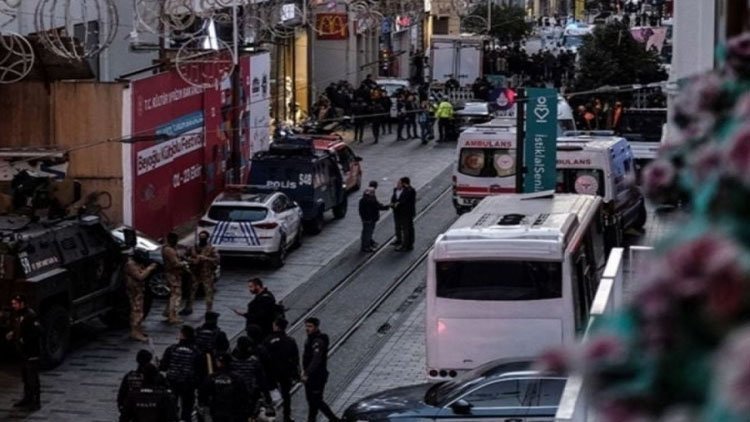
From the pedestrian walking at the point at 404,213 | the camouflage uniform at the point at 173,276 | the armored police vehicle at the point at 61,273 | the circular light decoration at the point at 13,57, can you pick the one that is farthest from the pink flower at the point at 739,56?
the pedestrian walking at the point at 404,213

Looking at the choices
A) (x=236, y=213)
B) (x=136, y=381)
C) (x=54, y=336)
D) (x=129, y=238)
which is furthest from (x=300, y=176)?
(x=136, y=381)

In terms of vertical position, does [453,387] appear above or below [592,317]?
below

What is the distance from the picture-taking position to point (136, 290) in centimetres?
2205

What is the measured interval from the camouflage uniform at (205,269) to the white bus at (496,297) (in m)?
6.30

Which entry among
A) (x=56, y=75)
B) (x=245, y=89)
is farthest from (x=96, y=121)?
(x=245, y=89)

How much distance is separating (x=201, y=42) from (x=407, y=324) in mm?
15228

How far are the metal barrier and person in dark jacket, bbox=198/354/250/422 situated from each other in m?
5.07

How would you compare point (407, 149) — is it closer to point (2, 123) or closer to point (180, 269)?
point (2, 123)

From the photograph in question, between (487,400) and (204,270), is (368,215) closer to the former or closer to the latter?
(204,270)

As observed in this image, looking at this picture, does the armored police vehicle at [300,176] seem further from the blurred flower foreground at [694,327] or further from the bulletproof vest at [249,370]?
the blurred flower foreground at [694,327]

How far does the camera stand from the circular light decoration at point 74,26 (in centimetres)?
2344

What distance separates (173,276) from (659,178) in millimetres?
20384

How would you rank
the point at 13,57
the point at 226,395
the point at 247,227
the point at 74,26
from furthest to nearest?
the point at 74,26 → the point at 247,227 → the point at 13,57 → the point at 226,395

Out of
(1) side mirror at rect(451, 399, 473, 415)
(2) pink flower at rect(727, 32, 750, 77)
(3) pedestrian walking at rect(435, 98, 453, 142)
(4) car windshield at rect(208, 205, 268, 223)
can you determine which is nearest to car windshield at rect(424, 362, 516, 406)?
(1) side mirror at rect(451, 399, 473, 415)
